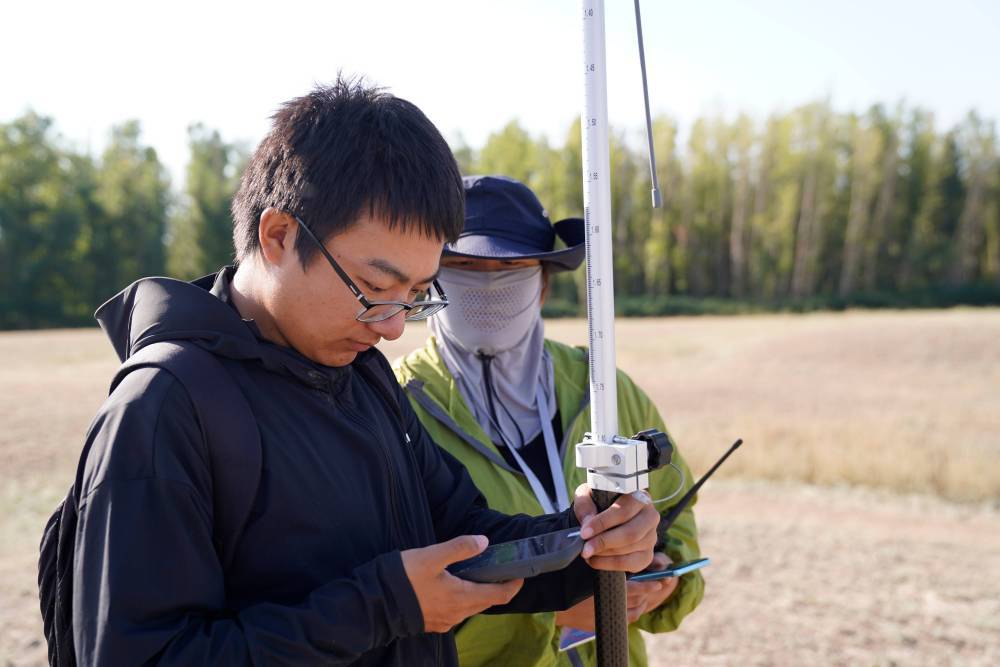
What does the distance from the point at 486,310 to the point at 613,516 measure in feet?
4.70

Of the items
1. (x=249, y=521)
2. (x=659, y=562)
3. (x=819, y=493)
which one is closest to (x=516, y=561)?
(x=249, y=521)

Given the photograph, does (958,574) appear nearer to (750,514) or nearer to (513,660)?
(750,514)

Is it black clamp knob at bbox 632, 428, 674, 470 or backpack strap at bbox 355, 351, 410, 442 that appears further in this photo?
backpack strap at bbox 355, 351, 410, 442

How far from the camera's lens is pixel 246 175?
6.29 ft

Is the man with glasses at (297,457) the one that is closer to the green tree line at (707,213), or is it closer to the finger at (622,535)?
the finger at (622,535)

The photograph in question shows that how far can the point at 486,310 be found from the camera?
3.20m

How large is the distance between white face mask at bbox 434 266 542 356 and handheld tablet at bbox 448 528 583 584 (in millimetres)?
1406

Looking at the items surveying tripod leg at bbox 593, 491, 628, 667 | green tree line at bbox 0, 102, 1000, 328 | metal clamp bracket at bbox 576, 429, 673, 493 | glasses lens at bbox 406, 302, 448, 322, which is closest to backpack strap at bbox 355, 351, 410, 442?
glasses lens at bbox 406, 302, 448, 322

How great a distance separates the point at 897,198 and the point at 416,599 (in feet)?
200

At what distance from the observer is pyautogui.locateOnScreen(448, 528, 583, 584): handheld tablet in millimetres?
1729

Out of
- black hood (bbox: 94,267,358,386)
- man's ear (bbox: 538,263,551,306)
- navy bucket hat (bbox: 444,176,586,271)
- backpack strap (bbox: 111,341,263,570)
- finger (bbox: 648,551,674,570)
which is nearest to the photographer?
backpack strap (bbox: 111,341,263,570)

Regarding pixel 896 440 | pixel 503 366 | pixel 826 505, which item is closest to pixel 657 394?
pixel 896 440

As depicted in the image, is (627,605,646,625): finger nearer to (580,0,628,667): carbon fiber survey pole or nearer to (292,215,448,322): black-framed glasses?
(580,0,628,667): carbon fiber survey pole

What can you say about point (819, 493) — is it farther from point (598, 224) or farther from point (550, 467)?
point (598, 224)
